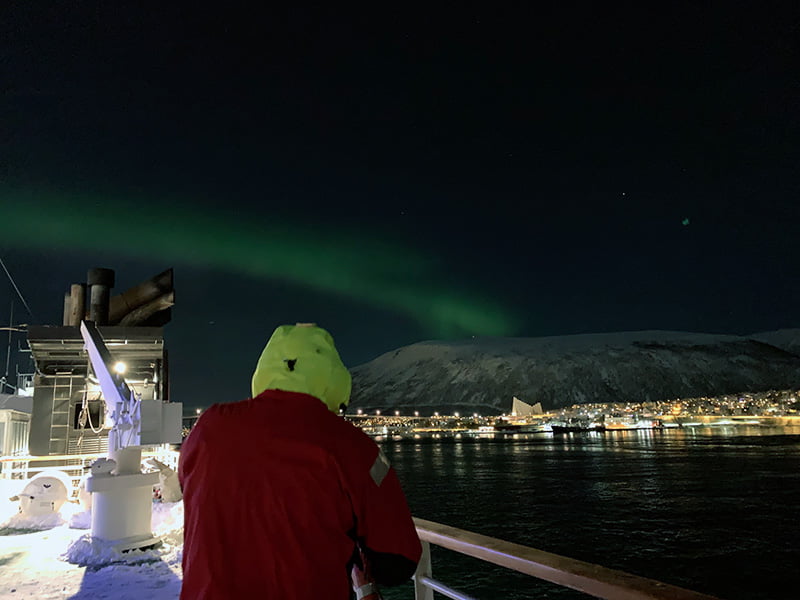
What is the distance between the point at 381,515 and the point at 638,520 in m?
35.6

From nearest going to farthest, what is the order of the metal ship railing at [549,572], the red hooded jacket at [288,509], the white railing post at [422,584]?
the red hooded jacket at [288,509] → the metal ship railing at [549,572] → the white railing post at [422,584]

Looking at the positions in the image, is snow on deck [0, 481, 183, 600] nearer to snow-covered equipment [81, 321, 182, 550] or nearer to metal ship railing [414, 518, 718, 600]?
snow-covered equipment [81, 321, 182, 550]

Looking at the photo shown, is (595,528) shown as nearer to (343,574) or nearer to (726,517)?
(726,517)

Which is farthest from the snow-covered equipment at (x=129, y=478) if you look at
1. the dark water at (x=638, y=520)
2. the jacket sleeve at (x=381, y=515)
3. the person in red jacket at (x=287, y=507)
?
the dark water at (x=638, y=520)

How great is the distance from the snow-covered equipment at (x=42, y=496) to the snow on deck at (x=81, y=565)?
0.37 metres

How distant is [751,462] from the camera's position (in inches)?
2475

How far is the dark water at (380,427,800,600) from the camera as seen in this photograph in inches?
835

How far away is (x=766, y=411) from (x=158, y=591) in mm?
235398

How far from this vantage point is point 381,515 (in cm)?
166

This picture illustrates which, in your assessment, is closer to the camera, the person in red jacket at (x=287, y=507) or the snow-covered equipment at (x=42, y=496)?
the person in red jacket at (x=287, y=507)

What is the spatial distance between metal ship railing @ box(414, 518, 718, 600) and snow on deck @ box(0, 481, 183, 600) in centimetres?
381

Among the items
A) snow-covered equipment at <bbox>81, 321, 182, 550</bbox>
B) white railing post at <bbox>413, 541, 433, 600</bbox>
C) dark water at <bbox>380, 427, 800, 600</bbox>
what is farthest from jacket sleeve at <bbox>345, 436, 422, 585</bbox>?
dark water at <bbox>380, 427, 800, 600</bbox>

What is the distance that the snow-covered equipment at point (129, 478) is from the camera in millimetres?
7633

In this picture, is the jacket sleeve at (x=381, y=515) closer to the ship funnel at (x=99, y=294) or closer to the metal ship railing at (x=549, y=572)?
the metal ship railing at (x=549, y=572)
